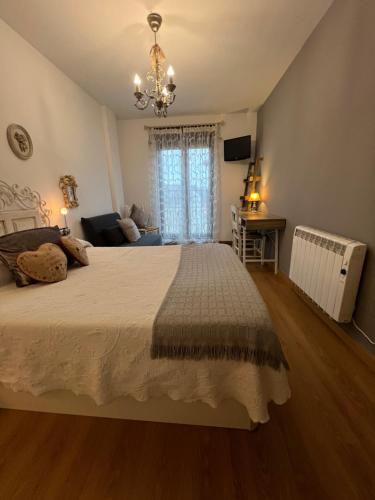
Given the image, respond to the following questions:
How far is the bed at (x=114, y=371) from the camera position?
91 cm

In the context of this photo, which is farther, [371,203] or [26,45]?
[26,45]

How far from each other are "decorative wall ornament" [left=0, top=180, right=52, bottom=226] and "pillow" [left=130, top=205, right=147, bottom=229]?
1.85 m

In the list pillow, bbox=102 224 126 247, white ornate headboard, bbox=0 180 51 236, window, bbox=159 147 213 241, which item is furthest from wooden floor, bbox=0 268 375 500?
window, bbox=159 147 213 241

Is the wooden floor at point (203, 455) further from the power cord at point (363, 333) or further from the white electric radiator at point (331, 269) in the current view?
the white electric radiator at point (331, 269)

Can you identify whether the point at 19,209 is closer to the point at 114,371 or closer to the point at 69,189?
the point at 69,189

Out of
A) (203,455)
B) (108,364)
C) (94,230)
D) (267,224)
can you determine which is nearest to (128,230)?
(94,230)

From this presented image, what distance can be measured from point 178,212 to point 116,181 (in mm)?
1390

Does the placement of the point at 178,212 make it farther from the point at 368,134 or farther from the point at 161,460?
the point at 161,460

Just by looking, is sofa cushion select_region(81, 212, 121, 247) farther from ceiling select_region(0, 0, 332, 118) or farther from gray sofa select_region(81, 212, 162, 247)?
ceiling select_region(0, 0, 332, 118)

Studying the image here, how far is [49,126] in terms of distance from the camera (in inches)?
92.7

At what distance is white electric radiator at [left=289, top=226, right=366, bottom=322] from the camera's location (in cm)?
148

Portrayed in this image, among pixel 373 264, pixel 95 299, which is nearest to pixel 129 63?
pixel 95 299

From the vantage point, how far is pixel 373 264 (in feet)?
4.65

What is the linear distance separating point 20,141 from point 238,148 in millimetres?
3387
